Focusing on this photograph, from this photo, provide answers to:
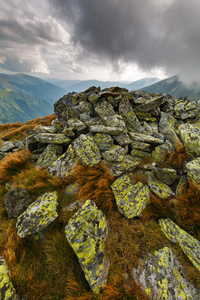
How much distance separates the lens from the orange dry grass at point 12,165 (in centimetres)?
688

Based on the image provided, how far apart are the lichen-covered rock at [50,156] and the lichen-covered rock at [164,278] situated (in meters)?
5.83

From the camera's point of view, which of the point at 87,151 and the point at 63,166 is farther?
the point at 63,166

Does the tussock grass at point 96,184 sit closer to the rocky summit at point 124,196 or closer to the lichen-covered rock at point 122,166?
the rocky summit at point 124,196

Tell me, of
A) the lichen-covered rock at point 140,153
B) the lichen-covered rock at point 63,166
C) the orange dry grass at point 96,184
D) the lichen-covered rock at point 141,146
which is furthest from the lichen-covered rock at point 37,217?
the lichen-covered rock at point 141,146

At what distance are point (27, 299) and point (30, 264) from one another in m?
0.75

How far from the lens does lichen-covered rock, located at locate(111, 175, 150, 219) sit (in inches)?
176

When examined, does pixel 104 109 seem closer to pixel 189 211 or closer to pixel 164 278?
pixel 189 211

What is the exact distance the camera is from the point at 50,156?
6.96m

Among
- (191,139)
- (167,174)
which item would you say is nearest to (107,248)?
(167,174)

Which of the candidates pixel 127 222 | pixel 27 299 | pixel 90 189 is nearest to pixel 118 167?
pixel 90 189

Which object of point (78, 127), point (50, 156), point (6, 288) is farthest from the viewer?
point (78, 127)

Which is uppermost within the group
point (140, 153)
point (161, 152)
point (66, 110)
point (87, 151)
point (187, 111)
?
point (66, 110)

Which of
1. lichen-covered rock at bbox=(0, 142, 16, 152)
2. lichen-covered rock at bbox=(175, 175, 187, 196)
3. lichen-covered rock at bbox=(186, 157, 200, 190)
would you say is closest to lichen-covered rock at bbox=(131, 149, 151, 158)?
lichen-covered rock at bbox=(175, 175, 187, 196)

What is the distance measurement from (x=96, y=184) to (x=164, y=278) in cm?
340
